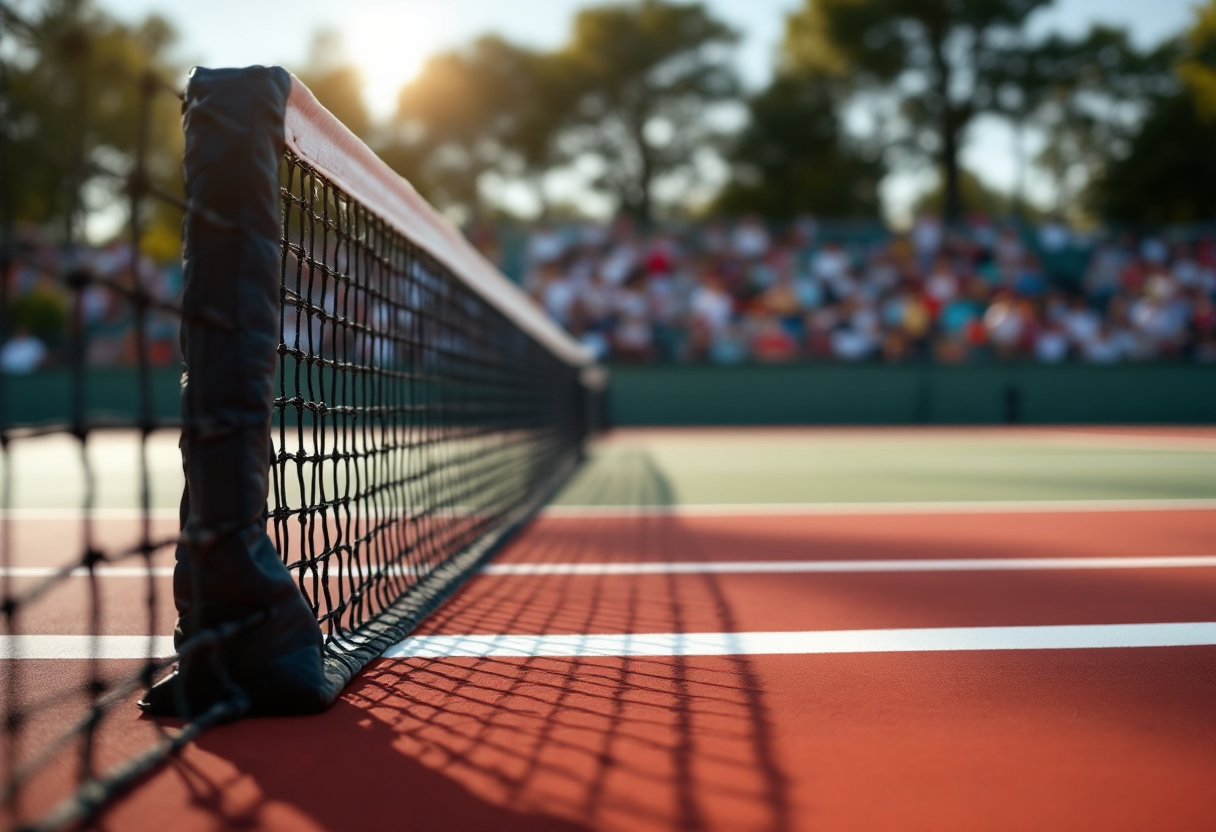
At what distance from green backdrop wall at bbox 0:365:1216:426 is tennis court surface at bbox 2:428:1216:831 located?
1113 cm

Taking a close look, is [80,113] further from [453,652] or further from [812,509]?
[812,509]

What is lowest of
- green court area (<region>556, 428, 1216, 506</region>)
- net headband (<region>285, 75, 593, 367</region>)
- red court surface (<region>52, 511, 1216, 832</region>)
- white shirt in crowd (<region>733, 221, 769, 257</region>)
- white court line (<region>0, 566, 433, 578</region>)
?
red court surface (<region>52, 511, 1216, 832</region>)

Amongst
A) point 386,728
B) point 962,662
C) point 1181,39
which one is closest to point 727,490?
point 962,662

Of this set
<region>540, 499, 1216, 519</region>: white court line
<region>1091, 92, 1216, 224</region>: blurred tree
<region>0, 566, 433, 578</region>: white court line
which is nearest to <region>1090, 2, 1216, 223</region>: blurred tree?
<region>1091, 92, 1216, 224</region>: blurred tree

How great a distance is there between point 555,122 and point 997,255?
24472 millimetres

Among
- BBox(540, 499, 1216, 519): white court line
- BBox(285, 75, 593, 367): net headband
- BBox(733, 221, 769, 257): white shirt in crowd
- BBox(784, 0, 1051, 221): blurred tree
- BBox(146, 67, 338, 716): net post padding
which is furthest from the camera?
BBox(784, 0, 1051, 221): blurred tree

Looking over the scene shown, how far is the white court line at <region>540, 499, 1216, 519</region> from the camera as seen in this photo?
4.99m

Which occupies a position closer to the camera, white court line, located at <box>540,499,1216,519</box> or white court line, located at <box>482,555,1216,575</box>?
white court line, located at <box>482,555,1216,575</box>

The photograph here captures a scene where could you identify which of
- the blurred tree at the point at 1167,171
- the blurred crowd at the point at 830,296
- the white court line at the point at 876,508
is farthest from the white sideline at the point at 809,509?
the blurred tree at the point at 1167,171

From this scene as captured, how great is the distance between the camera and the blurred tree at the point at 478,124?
39469 mm

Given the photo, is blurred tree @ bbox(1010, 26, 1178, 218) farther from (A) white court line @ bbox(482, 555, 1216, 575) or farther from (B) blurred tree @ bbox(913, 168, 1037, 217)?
(A) white court line @ bbox(482, 555, 1216, 575)

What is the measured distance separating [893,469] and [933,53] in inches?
1055

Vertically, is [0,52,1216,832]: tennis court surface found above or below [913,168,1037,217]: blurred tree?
below

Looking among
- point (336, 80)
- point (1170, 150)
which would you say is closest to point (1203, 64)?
point (1170, 150)
